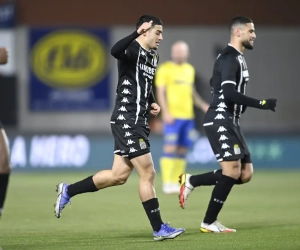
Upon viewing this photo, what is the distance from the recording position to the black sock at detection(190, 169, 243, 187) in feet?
28.2

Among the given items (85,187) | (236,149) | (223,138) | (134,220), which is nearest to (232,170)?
(236,149)

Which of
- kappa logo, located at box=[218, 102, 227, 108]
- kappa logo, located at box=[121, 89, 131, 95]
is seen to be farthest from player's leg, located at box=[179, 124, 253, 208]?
kappa logo, located at box=[121, 89, 131, 95]

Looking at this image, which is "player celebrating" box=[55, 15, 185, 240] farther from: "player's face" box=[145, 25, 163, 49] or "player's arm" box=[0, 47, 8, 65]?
"player's arm" box=[0, 47, 8, 65]

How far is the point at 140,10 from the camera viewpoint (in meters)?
20.3

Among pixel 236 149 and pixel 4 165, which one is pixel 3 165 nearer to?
pixel 4 165

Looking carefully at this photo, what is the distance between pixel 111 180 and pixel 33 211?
2787mm

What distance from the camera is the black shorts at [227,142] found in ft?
27.2

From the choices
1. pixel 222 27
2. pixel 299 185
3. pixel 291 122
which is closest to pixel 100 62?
pixel 222 27

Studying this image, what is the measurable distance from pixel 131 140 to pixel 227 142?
1077 millimetres

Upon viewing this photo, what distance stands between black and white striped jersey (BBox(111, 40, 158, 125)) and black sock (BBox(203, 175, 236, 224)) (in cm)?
103

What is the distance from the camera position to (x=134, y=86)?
25.7ft

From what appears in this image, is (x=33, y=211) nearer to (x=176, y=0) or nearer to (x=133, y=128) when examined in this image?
(x=133, y=128)

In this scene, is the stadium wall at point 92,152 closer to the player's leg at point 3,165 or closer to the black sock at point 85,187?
the black sock at point 85,187

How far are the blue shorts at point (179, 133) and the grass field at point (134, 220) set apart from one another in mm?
852
